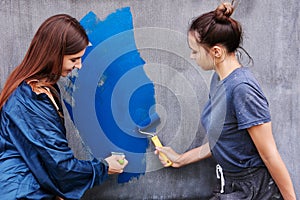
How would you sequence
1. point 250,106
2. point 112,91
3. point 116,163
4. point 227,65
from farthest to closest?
1. point 112,91
2. point 116,163
3. point 227,65
4. point 250,106

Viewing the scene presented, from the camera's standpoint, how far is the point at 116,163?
2.52m

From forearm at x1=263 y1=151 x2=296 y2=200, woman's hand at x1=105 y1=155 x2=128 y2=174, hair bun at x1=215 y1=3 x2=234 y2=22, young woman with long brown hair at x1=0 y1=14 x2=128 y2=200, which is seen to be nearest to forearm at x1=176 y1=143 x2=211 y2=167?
woman's hand at x1=105 y1=155 x2=128 y2=174

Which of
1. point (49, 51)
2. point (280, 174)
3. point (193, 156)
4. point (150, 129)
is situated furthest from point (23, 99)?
point (280, 174)

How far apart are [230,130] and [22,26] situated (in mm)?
1250

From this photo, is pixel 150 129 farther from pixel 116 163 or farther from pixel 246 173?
pixel 246 173

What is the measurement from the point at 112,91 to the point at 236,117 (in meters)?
0.79

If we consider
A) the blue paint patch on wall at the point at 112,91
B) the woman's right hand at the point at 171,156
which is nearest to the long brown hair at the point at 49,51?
the blue paint patch on wall at the point at 112,91

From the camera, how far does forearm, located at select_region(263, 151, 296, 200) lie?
2.10m

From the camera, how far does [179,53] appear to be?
266cm

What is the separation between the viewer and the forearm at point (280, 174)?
2104mm

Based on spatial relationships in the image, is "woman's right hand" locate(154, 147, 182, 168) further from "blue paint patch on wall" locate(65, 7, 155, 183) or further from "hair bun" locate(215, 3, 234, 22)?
"hair bun" locate(215, 3, 234, 22)

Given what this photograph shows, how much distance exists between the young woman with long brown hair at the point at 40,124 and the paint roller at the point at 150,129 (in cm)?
56

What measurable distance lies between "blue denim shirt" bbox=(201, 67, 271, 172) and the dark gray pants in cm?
4

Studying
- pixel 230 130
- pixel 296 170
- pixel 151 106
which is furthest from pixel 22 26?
pixel 296 170
